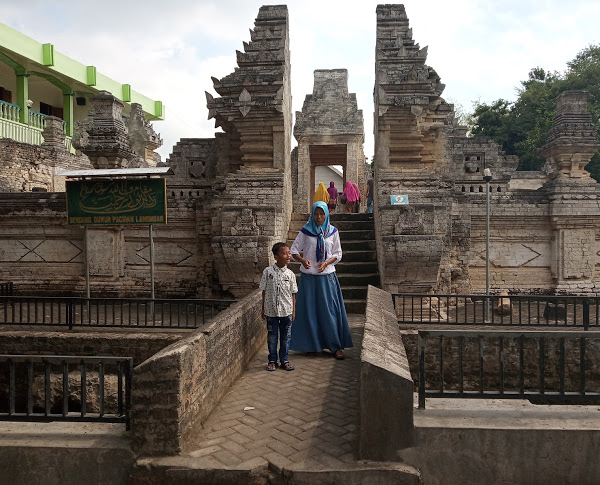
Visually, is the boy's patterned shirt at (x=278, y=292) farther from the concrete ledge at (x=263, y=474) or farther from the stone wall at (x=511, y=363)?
the stone wall at (x=511, y=363)

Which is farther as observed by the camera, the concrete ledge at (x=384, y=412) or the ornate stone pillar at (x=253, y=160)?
the ornate stone pillar at (x=253, y=160)

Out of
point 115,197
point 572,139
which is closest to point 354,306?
point 115,197

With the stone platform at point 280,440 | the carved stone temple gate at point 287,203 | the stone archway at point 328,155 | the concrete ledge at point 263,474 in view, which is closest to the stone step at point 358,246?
the carved stone temple gate at point 287,203

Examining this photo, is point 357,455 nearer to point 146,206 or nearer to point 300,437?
point 300,437

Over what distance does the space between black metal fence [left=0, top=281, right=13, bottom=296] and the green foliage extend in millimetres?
26634

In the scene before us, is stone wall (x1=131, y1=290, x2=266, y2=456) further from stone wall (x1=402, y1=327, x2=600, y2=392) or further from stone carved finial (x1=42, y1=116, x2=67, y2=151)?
stone carved finial (x1=42, y1=116, x2=67, y2=151)

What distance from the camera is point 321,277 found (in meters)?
5.38

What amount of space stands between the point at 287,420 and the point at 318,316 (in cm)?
176

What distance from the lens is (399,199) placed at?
27.1 feet

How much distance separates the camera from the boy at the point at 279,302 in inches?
192

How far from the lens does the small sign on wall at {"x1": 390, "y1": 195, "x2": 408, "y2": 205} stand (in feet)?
26.9

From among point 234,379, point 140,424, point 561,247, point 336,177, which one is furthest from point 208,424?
point 336,177

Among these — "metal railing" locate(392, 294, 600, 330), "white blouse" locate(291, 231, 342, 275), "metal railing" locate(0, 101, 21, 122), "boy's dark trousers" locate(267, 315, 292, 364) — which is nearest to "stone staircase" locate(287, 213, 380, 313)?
"metal railing" locate(392, 294, 600, 330)

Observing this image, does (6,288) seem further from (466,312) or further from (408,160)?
(466,312)
